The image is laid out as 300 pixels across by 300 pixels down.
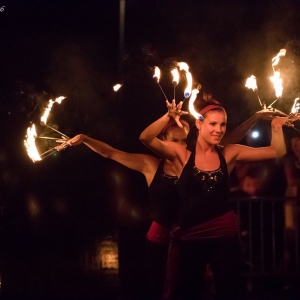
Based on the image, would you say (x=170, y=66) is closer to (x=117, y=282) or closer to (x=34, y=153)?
(x=34, y=153)

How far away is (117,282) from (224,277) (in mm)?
2169

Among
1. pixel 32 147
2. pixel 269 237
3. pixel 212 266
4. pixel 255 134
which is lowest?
pixel 212 266

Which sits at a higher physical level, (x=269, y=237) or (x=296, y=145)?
(x=296, y=145)

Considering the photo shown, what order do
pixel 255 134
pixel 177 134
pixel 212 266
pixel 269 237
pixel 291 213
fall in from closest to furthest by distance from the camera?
1. pixel 212 266
2. pixel 177 134
3. pixel 255 134
4. pixel 291 213
5. pixel 269 237

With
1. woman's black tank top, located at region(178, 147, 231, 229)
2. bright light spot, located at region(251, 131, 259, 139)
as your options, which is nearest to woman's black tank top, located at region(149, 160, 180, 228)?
woman's black tank top, located at region(178, 147, 231, 229)

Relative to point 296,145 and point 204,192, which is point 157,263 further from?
point 296,145

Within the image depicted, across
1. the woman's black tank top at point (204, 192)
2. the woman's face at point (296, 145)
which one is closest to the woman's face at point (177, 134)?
the woman's black tank top at point (204, 192)

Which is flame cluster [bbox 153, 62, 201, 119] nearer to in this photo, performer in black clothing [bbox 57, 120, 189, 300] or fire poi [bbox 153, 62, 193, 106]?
fire poi [bbox 153, 62, 193, 106]

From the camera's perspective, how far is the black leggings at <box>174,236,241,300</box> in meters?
5.48

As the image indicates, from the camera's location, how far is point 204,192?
5664 millimetres

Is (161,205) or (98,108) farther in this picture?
(98,108)

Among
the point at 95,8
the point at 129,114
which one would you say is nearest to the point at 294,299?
the point at 129,114

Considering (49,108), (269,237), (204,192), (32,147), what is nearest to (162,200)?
(204,192)

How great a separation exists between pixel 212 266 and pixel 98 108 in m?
2.57
